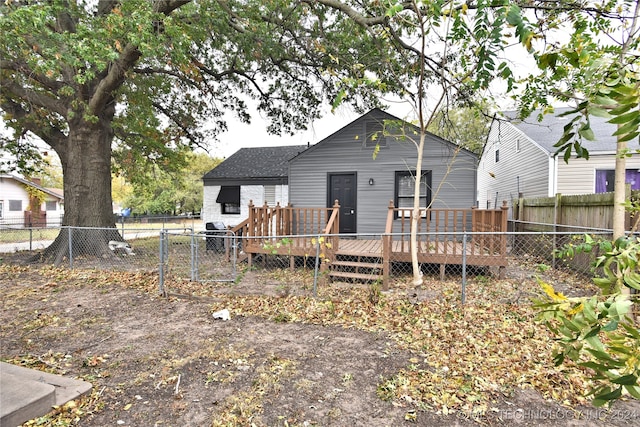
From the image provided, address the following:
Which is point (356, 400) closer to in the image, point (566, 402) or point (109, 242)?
point (566, 402)

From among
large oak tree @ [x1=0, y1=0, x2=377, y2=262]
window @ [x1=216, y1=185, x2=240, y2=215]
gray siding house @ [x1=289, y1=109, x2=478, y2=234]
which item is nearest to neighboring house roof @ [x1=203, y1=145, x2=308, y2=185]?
window @ [x1=216, y1=185, x2=240, y2=215]

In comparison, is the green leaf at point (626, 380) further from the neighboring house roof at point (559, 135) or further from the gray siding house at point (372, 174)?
the neighboring house roof at point (559, 135)

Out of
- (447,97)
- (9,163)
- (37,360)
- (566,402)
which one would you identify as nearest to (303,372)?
(566,402)

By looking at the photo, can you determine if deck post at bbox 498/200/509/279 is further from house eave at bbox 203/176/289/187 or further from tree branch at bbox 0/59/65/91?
tree branch at bbox 0/59/65/91

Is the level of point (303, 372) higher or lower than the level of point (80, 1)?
lower

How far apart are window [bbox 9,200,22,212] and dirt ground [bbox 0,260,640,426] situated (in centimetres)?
2629

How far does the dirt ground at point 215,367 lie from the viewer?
259 centimetres

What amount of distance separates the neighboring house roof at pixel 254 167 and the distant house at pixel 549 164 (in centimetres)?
958

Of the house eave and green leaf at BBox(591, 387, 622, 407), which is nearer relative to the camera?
green leaf at BBox(591, 387, 622, 407)

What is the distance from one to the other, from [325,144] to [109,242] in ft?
23.5

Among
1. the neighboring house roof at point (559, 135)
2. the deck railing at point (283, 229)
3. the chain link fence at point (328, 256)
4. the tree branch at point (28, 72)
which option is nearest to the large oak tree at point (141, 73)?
the tree branch at point (28, 72)

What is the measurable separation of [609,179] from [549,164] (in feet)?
5.67

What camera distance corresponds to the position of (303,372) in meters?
3.25

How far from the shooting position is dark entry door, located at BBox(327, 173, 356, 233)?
30.8ft
